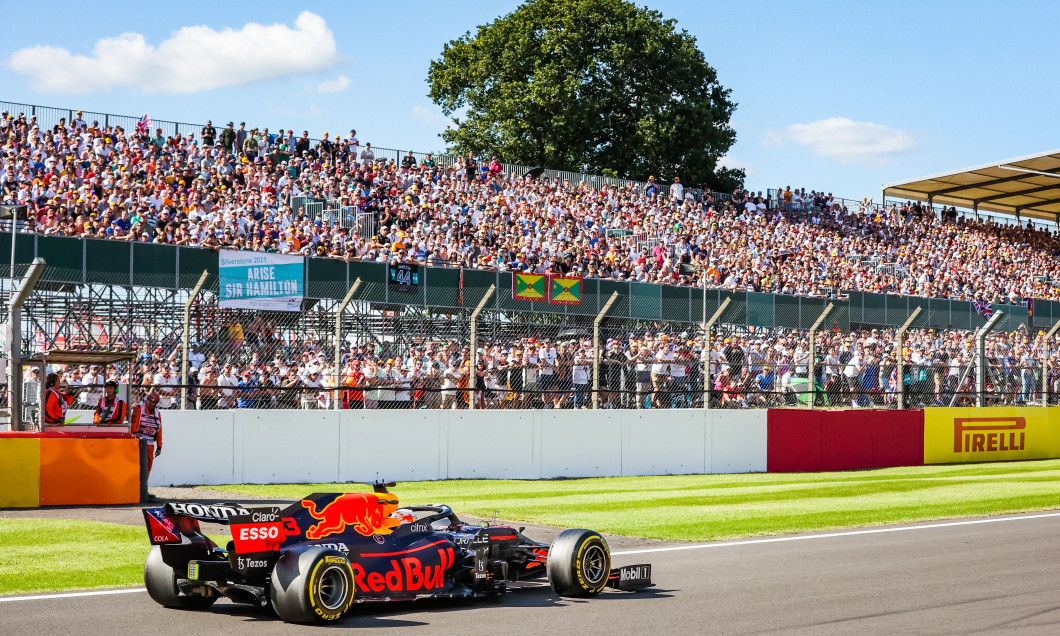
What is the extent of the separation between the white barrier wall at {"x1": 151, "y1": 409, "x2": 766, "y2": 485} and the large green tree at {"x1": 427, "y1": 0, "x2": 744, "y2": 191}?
33.7 meters

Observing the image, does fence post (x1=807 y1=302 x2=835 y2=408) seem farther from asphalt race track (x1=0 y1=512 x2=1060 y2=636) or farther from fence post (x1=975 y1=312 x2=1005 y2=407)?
asphalt race track (x1=0 y1=512 x2=1060 y2=636)

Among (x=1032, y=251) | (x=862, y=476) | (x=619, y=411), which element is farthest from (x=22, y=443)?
(x=1032, y=251)

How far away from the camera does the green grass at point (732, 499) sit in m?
14.1

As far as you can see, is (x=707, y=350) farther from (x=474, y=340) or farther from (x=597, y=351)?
(x=474, y=340)

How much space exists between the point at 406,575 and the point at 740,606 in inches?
92.3

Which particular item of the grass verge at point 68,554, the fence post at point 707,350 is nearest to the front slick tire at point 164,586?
the grass verge at point 68,554

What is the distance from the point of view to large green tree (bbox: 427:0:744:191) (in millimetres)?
55125

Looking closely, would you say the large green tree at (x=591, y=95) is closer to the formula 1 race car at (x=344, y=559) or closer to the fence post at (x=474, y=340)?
the fence post at (x=474, y=340)

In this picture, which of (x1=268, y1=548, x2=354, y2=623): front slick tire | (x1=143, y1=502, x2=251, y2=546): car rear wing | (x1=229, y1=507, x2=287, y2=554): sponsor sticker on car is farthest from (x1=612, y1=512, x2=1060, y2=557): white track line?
(x1=143, y1=502, x2=251, y2=546): car rear wing

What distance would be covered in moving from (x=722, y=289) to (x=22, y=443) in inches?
756

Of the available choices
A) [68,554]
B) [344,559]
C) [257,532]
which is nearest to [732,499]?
[68,554]

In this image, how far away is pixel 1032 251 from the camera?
5169cm

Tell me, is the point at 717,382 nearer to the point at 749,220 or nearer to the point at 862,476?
the point at 862,476

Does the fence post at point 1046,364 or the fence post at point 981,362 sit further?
the fence post at point 1046,364
